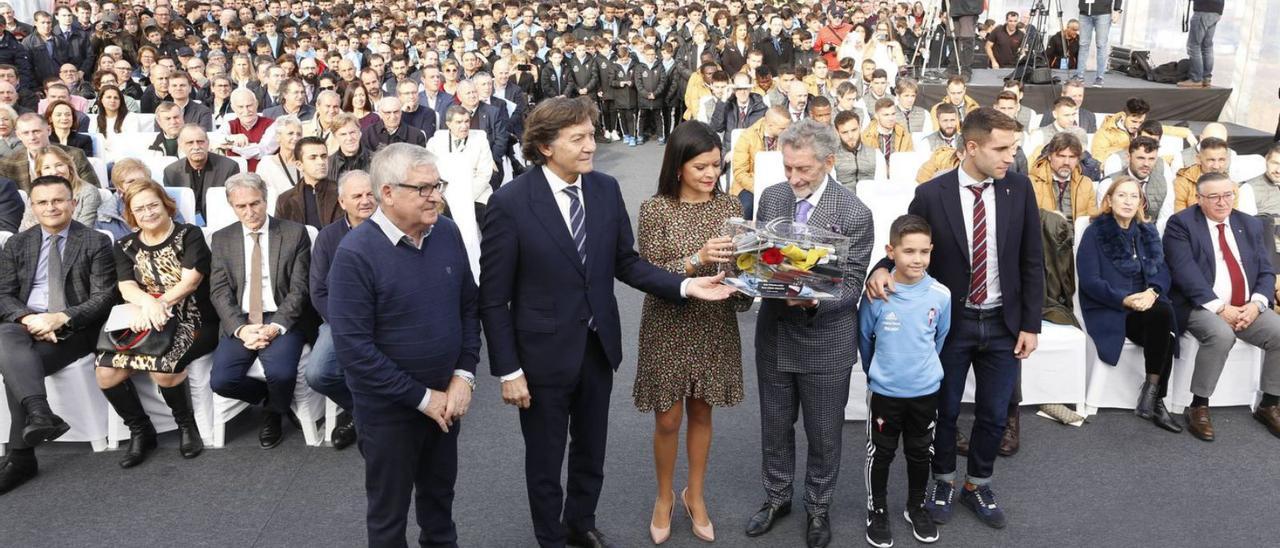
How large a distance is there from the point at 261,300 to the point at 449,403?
1.75 metres

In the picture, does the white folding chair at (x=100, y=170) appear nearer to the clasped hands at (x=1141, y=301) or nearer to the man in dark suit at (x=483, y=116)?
the man in dark suit at (x=483, y=116)

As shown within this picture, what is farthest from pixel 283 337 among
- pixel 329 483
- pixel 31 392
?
pixel 31 392

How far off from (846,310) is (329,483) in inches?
78.1

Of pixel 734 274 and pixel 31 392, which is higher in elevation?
pixel 734 274

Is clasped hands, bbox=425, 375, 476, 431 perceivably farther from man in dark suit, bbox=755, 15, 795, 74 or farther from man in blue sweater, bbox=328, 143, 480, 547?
A: man in dark suit, bbox=755, 15, 795, 74

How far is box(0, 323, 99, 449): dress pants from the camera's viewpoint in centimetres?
371

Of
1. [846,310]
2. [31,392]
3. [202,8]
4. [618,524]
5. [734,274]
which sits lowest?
[618,524]

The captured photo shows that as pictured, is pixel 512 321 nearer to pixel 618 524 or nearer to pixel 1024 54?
pixel 618 524

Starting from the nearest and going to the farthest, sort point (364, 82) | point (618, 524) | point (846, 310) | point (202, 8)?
1. point (846, 310)
2. point (618, 524)
3. point (364, 82)
4. point (202, 8)

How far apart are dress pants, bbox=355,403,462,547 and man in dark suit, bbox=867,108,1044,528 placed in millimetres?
1368

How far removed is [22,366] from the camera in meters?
3.74

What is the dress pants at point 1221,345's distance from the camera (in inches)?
160

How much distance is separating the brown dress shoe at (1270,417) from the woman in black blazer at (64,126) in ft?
21.1

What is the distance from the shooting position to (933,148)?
6395 millimetres
